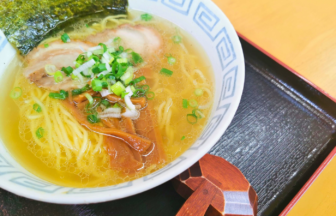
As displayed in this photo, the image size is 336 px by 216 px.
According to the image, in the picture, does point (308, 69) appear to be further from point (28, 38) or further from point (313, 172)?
point (28, 38)

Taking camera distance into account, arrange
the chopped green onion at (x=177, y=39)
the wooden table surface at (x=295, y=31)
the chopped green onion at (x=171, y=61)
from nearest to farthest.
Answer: the chopped green onion at (x=171, y=61) → the chopped green onion at (x=177, y=39) → the wooden table surface at (x=295, y=31)

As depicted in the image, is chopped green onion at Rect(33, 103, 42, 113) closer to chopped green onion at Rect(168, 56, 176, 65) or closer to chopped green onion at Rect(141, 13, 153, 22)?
chopped green onion at Rect(168, 56, 176, 65)

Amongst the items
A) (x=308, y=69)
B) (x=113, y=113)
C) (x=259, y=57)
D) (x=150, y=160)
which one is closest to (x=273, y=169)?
(x=150, y=160)

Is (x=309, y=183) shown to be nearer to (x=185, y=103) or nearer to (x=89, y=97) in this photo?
(x=185, y=103)

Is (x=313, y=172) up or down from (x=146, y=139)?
up

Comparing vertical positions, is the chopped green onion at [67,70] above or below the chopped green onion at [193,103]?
below

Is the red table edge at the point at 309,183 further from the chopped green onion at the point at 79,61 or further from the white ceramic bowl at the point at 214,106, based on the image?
the chopped green onion at the point at 79,61

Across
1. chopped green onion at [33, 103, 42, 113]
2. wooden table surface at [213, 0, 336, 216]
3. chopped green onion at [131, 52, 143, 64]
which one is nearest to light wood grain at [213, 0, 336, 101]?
wooden table surface at [213, 0, 336, 216]

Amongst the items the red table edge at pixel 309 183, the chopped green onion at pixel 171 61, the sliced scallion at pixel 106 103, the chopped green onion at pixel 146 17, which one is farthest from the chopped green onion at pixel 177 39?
the red table edge at pixel 309 183
